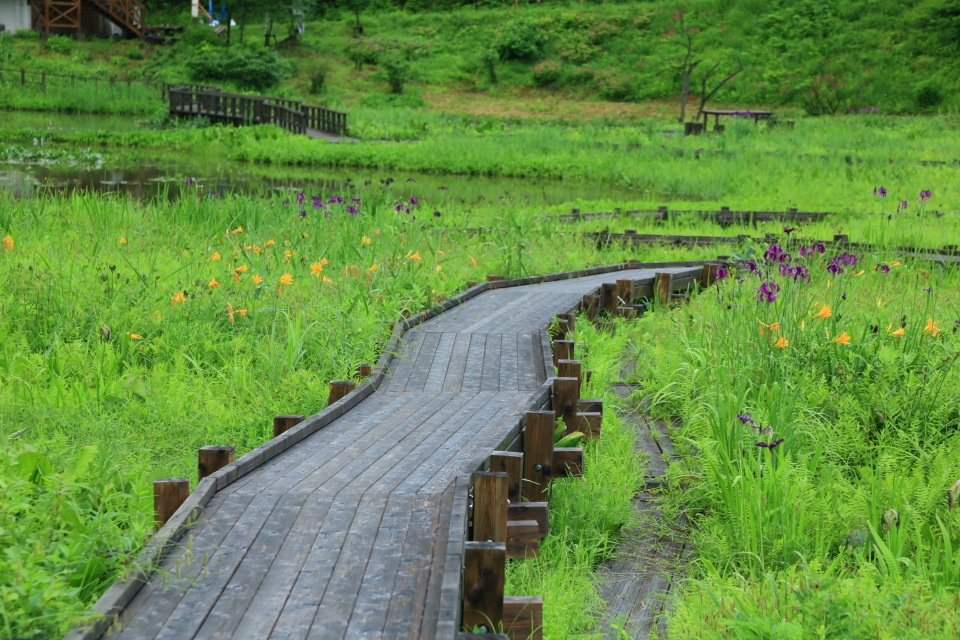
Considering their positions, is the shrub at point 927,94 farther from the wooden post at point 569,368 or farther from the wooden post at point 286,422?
the wooden post at point 286,422

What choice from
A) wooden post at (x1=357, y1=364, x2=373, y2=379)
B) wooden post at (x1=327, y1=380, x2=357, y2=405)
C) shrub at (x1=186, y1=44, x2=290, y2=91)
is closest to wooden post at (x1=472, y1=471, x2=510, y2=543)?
wooden post at (x1=327, y1=380, x2=357, y2=405)

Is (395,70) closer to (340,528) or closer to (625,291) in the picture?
(625,291)

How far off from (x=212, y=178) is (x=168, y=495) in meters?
14.0

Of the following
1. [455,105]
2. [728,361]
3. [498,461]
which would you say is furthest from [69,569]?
[455,105]

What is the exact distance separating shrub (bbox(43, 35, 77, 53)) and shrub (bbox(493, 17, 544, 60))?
1668 cm

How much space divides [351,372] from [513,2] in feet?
149

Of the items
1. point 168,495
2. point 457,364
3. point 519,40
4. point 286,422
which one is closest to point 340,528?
point 168,495

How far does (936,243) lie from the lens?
928 centimetres

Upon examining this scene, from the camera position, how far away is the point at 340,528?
10.1 ft

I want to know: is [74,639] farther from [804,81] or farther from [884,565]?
[804,81]

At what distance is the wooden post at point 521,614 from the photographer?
279cm

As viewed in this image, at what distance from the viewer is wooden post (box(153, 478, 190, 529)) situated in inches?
124

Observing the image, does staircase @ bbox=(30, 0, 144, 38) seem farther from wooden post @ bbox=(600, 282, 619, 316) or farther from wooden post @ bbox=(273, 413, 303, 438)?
wooden post @ bbox=(273, 413, 303, 438)

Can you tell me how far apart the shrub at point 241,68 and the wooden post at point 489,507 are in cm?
2962
